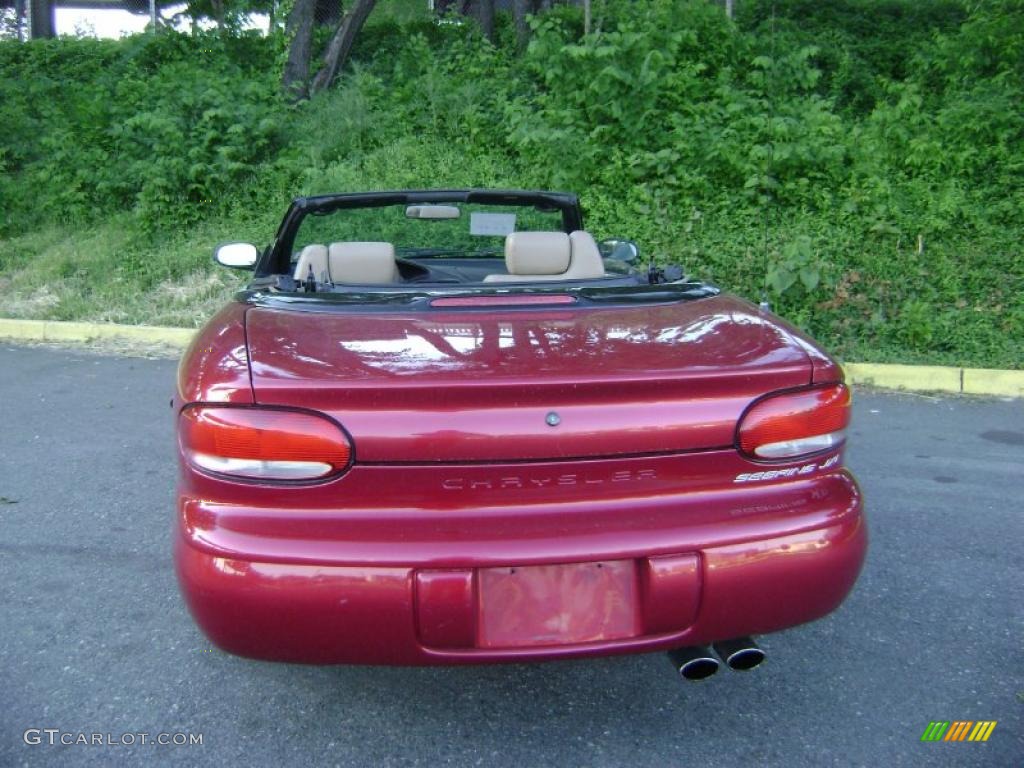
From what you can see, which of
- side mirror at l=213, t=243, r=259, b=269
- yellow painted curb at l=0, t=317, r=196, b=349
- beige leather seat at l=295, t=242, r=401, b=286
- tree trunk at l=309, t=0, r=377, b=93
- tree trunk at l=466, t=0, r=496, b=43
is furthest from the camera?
tree trunk at l=466, t=0, r=496, b=43

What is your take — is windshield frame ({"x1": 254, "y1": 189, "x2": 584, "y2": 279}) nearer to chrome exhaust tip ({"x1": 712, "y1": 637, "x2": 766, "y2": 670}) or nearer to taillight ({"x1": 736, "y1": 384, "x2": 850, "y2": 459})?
taillight ({"x1": 736, "y1": 384, "x2": 850, "y2": 459})

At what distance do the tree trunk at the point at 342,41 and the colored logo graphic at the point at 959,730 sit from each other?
37.0ft

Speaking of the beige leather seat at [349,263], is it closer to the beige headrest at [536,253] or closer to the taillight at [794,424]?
the beige headrest at [536,253]

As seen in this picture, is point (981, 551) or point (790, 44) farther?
point (790, 44)

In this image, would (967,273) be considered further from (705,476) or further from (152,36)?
(152,36)

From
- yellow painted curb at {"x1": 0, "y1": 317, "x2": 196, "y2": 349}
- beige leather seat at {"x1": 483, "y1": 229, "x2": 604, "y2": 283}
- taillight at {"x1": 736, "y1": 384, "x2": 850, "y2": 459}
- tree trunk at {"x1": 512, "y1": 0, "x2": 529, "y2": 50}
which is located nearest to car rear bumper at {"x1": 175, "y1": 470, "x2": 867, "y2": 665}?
taillight at {"x1": 736, "y1": 384, "x2": 850, "y2": 459}

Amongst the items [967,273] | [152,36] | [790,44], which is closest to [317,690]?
[967,273]

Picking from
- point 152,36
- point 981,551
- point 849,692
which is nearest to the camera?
point 849,692

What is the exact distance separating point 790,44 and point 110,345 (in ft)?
25.6

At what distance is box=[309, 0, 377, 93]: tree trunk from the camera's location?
11.9m

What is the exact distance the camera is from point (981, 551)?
3344 mm

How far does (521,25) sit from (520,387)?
36.7ft

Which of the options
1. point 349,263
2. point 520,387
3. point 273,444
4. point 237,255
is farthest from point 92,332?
point 520,387

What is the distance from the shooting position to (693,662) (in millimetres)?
2000
